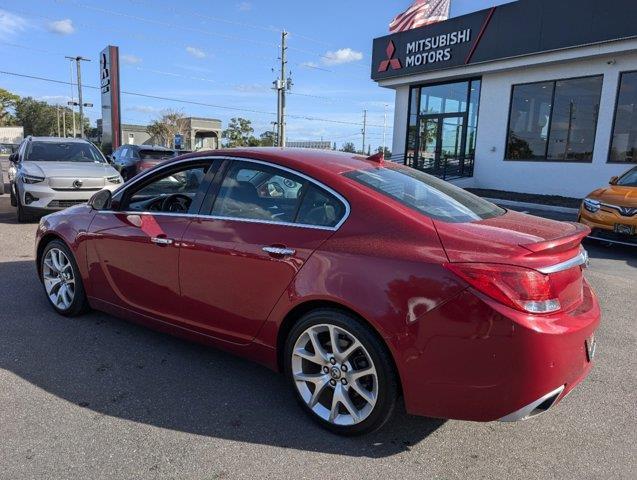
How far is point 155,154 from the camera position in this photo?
53.0 ft

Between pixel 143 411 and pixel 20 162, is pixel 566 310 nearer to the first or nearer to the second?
pixel 143 411

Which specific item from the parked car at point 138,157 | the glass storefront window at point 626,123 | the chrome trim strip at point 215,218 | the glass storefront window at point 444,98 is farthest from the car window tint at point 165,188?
the glass storefront window at point 444,98

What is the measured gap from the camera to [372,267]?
2.62 meters

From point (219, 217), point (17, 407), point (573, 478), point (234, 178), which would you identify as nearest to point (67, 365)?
point (17, 407)

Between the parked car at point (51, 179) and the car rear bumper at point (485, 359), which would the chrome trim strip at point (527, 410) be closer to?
the car rear bumper at point (485, 359)

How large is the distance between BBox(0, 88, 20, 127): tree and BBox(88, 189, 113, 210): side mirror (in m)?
110

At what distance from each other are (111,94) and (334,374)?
22.1 meters

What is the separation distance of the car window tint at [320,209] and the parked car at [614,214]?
668 cm

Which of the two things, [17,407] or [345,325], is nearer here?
[345,325]

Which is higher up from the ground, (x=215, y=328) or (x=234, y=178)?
(x=234, y=178)

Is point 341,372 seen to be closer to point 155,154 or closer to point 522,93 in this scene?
point 155,154

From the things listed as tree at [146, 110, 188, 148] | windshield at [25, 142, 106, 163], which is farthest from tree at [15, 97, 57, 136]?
windshield at [25, 142, 106, 163]

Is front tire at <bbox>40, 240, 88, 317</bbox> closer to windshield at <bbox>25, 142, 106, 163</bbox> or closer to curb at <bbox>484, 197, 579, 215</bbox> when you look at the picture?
windshield at <bbox>25, 142, 106, 163</bbox>

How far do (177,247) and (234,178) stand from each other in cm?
61
